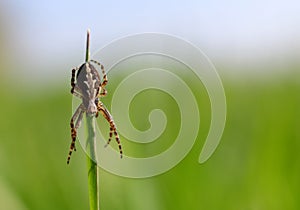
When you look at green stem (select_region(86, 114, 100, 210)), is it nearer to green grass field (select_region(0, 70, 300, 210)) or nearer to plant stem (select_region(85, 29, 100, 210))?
plant stem (select_region(85, 29, 100, 210))

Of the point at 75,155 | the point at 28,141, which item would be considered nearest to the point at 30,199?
the point at 75,155

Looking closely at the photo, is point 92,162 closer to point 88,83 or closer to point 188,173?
point 88,83

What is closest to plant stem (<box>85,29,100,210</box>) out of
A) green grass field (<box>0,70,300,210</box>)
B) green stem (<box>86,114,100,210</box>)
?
green stem (<box>86,114,100,210</box>)

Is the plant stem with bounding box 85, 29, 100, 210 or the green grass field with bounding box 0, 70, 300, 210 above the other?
the green grass field with bounding box 0, 70, 300, 210

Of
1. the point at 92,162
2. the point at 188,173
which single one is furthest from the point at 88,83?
the point at 188,173

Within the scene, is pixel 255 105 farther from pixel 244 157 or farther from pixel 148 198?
pixel 148 198

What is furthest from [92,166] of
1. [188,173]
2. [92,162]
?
[188,173]

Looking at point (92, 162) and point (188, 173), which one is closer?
point (92, 162)

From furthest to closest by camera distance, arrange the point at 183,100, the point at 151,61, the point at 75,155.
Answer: the point at 151,61, the point at 183,100, the point at 75,155
